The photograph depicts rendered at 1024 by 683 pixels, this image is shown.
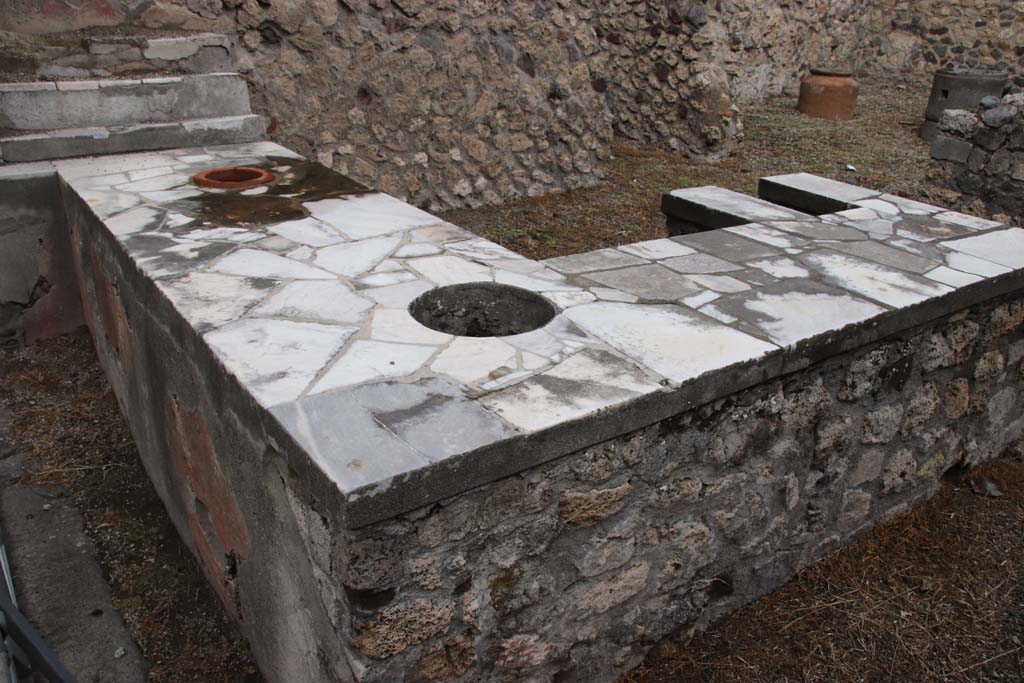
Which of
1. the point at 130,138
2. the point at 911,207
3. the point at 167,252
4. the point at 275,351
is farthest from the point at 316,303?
→ the point at 911,207

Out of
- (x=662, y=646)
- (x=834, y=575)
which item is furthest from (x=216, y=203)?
(x=834, y=575)

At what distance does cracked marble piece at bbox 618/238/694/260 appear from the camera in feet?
9.39

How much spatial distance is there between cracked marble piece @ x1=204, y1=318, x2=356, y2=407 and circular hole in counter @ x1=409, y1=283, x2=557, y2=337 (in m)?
0.36

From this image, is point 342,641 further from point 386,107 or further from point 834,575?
point 386,107

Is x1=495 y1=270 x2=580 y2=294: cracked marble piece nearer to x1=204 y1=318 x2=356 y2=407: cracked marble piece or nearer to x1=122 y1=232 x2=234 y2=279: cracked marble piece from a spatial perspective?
x1=204 y1=318 x2=356 y2=407: cracked marble piece

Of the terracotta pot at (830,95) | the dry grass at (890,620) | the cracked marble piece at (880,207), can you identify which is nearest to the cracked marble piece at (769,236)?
the cracked marble piece at (880,207)

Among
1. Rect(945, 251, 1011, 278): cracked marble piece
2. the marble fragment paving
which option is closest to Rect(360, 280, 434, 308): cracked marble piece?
the marble fragment paving

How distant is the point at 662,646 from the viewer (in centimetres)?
225

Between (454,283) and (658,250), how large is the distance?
825 mm

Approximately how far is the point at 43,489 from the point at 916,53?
12.1 m

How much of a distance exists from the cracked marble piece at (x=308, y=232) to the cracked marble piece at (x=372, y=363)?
2.89ft

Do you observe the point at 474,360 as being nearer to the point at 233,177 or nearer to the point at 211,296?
the point at 211,296

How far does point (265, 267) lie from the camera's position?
261cm

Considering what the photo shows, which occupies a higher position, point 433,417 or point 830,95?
point 433,417
